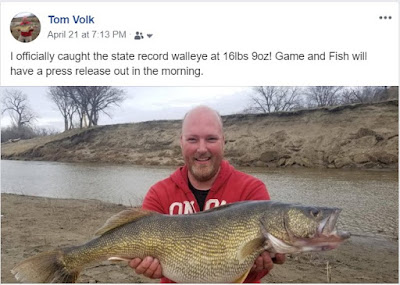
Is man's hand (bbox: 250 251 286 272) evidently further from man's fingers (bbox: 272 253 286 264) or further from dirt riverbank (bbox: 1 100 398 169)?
dirt riverbank (bbox: 1 100 398 169)

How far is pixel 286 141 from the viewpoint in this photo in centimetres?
2427

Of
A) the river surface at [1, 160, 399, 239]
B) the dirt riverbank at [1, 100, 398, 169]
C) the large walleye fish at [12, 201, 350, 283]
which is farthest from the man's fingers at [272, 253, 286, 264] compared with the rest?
the dirt riverbank at [1, 100, 398, 169]

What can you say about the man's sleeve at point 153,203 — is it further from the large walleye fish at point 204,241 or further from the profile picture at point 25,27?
the profile picture at point 25,27


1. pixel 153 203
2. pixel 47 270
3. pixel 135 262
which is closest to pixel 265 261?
pixel 135 262

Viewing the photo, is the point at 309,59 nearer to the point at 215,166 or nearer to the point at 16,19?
the point at 215,166

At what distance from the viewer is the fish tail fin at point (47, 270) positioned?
2.97 metres

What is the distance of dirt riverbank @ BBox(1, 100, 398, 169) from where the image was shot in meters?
20.0

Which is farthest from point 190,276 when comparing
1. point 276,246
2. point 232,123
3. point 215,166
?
point 232,123

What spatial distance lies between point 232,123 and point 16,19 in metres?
26.0

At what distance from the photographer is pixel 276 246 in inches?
111

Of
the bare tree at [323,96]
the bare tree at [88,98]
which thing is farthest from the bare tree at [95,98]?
the bare tree at [323,96]

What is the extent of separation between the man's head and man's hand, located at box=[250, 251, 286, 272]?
97 cm

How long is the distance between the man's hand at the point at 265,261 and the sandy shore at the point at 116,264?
1.90 m

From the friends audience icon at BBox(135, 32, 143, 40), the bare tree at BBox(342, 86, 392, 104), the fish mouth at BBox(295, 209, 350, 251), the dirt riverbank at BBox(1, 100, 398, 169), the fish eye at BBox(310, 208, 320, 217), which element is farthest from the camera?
the bare tree at BBox(342, 86, 392, 104)
